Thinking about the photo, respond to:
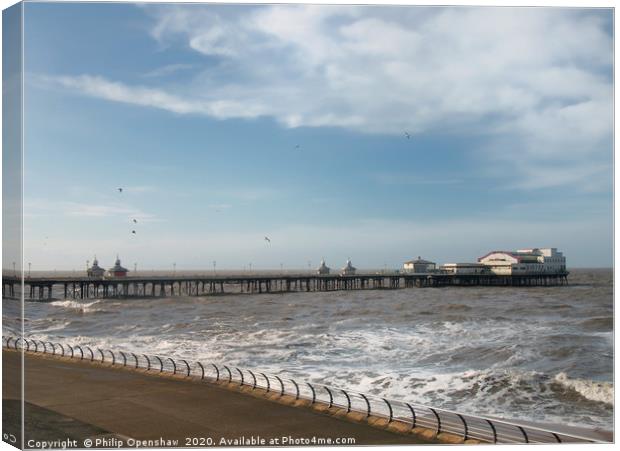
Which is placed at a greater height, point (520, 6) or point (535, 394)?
point (520, 6)

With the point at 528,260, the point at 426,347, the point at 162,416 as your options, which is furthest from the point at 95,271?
the point at 162,416

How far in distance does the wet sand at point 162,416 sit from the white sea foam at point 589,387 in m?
7.72

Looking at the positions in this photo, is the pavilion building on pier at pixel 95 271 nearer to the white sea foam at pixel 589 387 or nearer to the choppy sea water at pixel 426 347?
the choppy sea water at pixel 426 347

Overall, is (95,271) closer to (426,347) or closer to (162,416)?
(426,347)

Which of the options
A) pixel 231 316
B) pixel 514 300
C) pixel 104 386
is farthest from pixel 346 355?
pixel 514 300

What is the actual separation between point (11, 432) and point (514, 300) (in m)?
31.9

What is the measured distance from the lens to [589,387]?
1470cm

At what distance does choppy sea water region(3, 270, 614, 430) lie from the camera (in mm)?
13578

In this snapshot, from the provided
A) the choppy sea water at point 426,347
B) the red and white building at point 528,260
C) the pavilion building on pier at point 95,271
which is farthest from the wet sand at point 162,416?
the pavilion building on pier at point 95,271

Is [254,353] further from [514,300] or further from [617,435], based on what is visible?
[514,300]

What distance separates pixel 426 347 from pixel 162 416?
10607 millimetres

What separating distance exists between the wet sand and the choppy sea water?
156 cm

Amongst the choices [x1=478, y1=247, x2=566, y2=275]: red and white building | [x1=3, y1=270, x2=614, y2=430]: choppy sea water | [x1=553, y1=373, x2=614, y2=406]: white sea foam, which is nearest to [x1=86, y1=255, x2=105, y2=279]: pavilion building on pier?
[x1=3, y1=270, x2=614, y2=430]: choppy sea water

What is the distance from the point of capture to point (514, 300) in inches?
1401
